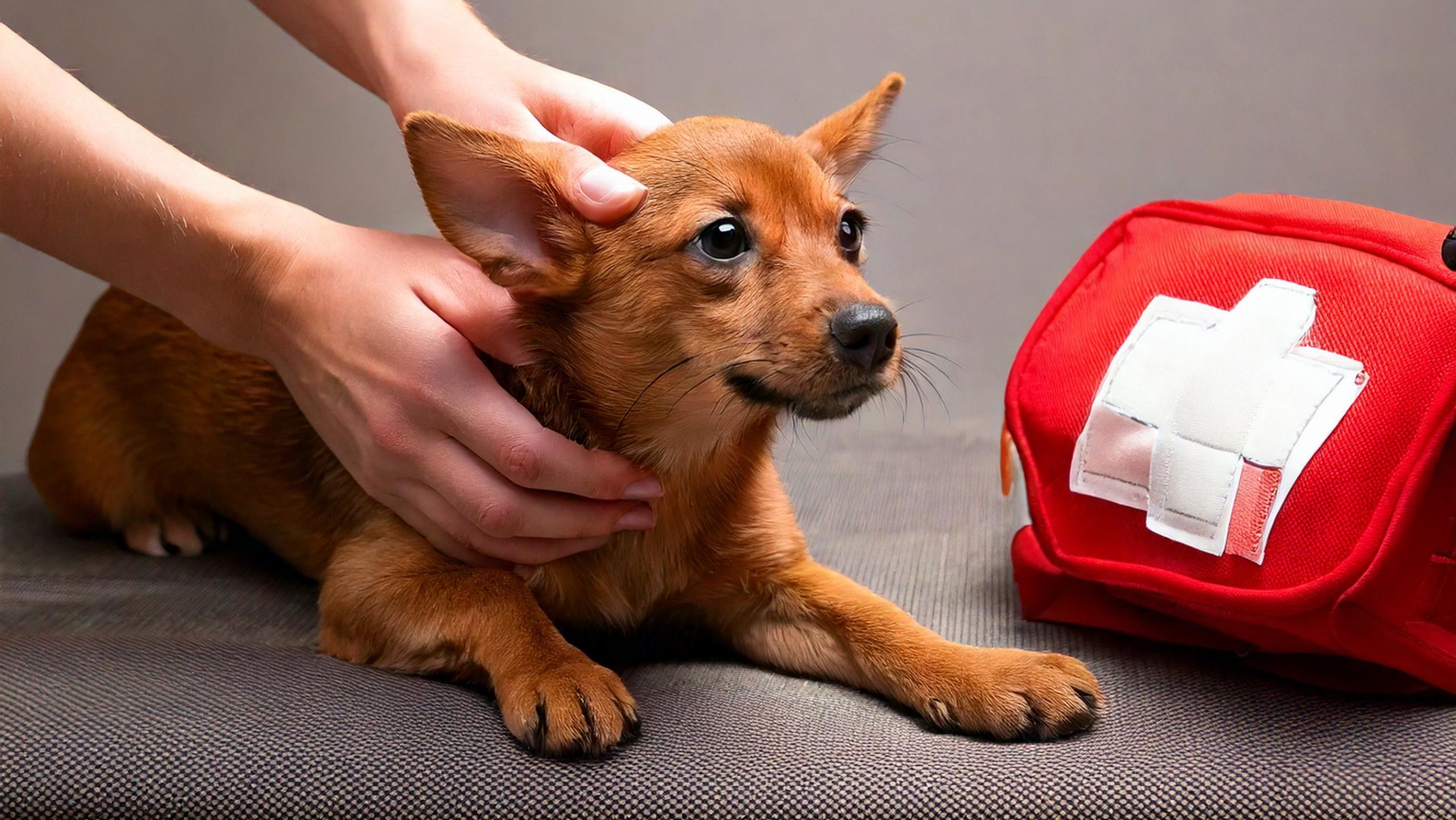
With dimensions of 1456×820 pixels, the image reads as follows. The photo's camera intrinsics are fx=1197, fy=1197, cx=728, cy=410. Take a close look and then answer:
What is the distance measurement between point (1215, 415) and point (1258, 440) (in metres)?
0.06

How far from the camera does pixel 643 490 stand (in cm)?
152

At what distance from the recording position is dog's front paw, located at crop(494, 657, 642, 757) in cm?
129

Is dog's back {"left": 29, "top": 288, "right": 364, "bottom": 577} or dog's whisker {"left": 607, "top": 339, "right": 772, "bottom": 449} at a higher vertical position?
dog's whisker {"left": 607, "top": 339, "right": 772, "bottom": 449}

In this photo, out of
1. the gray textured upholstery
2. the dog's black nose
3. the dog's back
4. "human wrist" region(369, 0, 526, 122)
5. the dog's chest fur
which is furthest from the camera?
the dog's back

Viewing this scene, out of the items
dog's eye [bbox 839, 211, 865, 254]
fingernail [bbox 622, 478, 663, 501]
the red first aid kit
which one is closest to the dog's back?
fingernail [bbox 622, 478, 663, 501]

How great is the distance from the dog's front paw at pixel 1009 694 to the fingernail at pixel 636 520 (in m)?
0.40

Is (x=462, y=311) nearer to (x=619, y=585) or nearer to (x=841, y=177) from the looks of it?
(x=619, y=585)

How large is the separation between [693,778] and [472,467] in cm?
46

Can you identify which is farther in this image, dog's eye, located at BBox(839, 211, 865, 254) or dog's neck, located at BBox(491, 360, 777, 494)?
dog's eye, located at BBox(839, 211, 865, 254)

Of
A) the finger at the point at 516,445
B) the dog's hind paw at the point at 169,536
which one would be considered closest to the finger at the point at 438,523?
the finger at the point at 516,445

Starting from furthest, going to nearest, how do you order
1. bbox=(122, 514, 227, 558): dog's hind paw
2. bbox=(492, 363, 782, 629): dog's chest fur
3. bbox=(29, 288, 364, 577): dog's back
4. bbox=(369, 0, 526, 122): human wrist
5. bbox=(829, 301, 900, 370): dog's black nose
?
bbox=(122, 514, 227, 558): dog's hind paw, bbox=(29, 288, 364, 577): dog's back, bbox=(369, 0, 526, 122): human wrist, bbox=(492, 363, 782, 629): dog's chest fur, bbox=(829, 301, 900, 370): dog's black nose

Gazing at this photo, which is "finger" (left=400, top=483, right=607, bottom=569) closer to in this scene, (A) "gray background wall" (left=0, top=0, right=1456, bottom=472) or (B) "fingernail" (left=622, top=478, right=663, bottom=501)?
(B) "fingernail" (left=622, top=478, right=663, bottom=501)

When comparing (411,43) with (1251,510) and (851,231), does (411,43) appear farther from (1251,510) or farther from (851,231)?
(1251,510)

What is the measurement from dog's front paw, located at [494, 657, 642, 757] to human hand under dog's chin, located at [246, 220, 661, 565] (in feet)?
0.64
